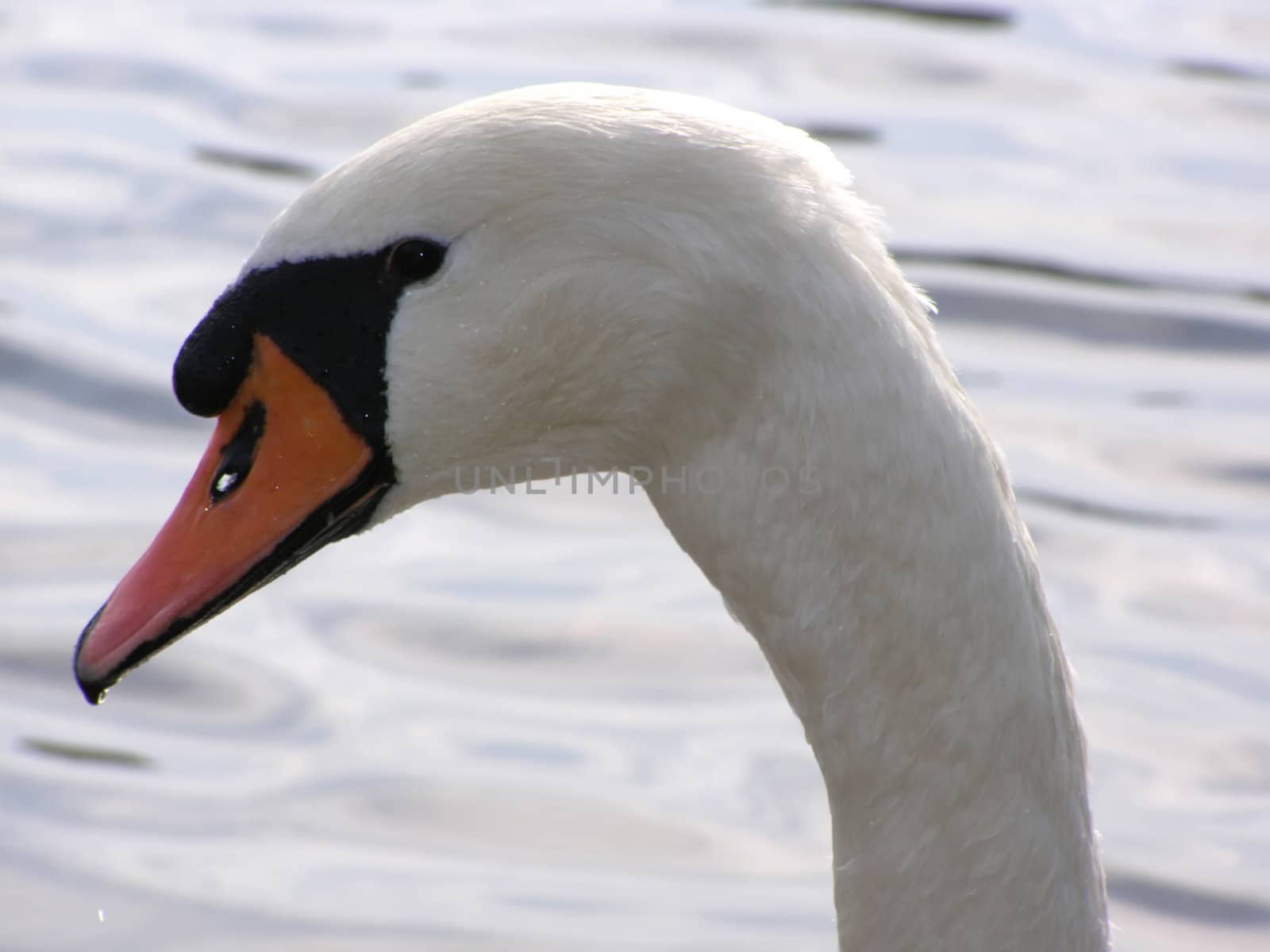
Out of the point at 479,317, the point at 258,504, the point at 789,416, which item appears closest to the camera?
the point at 789,416

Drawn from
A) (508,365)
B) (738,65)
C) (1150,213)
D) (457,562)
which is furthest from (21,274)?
(508,365)

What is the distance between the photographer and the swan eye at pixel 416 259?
2.79 meters

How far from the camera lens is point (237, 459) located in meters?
2.99

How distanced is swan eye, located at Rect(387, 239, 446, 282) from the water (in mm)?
2328

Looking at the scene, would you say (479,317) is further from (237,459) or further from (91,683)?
(91,683)

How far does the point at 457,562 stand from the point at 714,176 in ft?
12.8

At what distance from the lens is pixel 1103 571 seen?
6.50 metres

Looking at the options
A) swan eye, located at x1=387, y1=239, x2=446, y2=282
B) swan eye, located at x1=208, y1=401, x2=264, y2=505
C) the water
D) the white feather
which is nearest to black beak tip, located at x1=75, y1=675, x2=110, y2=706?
swan eye, located at x1=208, y1=401, x2=264, y2=505

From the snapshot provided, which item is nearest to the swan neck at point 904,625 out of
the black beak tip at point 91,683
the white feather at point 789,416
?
the white feather at point 789,416

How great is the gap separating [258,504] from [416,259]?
1.41 ft

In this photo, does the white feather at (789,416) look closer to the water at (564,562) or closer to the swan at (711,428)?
the swan at (711,428)

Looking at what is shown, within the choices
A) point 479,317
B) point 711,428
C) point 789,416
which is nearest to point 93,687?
point 479,317

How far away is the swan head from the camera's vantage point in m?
2.69

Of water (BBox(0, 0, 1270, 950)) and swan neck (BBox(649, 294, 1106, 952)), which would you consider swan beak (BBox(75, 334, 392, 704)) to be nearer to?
swan neck (BBox(649, 294, 1106, 952))
